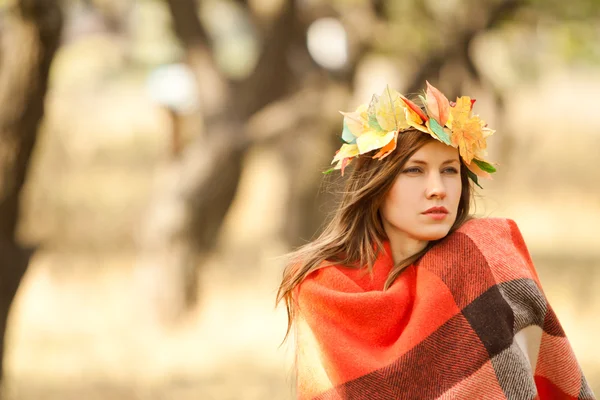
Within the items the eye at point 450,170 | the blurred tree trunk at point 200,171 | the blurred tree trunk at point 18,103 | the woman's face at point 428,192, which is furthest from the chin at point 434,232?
the blurred tree trunk at point 200,171

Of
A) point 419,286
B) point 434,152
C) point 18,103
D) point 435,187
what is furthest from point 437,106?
point 18,103

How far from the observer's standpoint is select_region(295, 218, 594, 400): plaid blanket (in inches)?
123

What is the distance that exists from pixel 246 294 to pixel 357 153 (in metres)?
8.49

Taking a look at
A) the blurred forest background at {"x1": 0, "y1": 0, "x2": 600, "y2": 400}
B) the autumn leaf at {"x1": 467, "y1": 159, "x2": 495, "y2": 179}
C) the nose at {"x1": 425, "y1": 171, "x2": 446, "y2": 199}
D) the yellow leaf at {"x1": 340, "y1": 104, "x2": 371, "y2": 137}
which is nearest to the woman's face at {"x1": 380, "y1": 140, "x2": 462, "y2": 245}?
the nose at {"x1": 425, "y1": 171, "x2": 446, "y2": 199}

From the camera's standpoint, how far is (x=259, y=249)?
1470 cm

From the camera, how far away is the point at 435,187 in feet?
10.6

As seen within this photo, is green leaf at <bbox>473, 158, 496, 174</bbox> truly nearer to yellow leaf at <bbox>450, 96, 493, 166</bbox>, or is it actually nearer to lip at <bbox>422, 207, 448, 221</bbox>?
yellow leaf at <bbox>450, 96, 493, 166</bbox>

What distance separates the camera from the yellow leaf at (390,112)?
10.9 feet

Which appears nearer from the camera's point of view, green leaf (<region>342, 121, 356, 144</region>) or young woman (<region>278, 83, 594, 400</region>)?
young woman (<region>278, 83, 594, 400</region>)

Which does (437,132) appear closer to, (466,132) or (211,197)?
(466,132)

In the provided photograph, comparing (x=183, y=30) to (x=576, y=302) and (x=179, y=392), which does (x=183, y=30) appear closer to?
(x=179, y=392)

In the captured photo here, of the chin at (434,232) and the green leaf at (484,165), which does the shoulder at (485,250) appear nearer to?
the chin at (434,232)

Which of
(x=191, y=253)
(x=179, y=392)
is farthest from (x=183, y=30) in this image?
(x=179, y=392)

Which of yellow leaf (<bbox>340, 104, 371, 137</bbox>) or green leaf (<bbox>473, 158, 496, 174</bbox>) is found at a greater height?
yellow leaf (<bbox>340, 104, 371, 137</bbox>)
